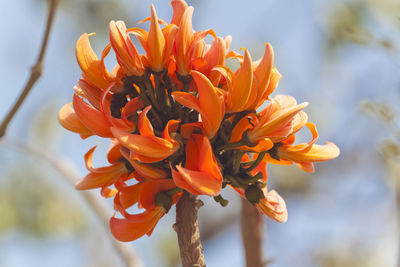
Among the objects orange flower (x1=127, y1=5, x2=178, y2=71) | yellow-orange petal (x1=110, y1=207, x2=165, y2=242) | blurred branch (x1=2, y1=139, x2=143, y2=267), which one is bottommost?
blurred branch (x1=2, y1=139, x2=143, y2=267)

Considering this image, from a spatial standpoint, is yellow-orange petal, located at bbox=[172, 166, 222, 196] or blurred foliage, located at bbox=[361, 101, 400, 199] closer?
yellow-orange petal, located at bbox=[172, 166, 222, 196]

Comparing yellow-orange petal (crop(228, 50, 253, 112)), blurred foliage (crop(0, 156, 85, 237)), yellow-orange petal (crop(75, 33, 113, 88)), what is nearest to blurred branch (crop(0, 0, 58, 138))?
yellow-orange petal (crop(75, 33, 113, 88))

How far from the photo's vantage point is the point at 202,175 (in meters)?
0.63

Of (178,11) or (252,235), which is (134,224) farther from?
(252,235)

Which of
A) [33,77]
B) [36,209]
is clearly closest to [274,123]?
[33,77]

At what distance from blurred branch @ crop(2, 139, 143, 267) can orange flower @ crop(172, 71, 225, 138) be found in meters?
0.97

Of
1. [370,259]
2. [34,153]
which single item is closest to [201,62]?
[34,153]

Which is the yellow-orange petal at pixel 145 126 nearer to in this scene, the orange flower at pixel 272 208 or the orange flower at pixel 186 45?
the orange flower at pixel 186 45

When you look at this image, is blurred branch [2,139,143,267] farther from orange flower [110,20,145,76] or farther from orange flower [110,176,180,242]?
orange flower [110,20,145,76]

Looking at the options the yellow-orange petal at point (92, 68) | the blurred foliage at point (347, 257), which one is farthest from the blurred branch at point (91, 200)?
the blurred foliage at point (347, 257)

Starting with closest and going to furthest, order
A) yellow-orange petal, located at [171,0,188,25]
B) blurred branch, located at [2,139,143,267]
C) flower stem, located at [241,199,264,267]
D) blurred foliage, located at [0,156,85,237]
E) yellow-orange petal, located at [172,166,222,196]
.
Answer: yellow-orange petal, located at [172,166,222,196] → yellow-orange petal, located at [171,0,188,25] → flower stem, located at [241,199,264,267] → blurred branch, located at [2,139,143,267] → blurred foliage, located at [0,156,85,237]

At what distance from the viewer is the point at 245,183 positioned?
0.73 meters

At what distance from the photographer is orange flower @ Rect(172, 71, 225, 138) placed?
2.17 feet

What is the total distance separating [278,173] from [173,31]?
311cm
